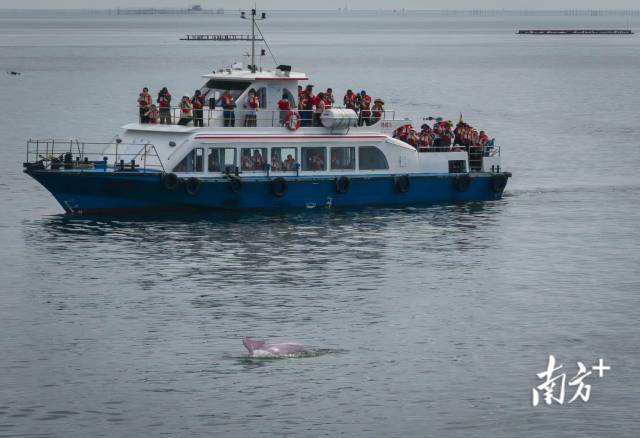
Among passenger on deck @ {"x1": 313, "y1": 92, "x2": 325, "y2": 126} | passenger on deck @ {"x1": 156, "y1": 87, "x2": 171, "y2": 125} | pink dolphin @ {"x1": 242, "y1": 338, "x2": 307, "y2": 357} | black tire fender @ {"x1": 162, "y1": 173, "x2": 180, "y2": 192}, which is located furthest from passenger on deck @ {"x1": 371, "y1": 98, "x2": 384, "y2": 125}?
pink dolphin @ {"x1": 242, "y1": 338, "x2": 307, "y2": 357}

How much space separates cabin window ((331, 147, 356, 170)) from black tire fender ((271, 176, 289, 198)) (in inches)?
105

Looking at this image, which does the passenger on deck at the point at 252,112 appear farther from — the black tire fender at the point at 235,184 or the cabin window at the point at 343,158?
the cabin window at the point at 343,158

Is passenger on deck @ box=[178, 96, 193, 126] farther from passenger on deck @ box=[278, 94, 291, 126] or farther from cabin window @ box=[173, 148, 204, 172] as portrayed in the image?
passenger on deck @ box=[278, 94, 291, 126]

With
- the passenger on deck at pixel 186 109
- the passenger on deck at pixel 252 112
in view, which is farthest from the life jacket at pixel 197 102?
the passenger on deck at pixel 252 112

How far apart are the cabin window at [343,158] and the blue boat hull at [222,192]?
69cm

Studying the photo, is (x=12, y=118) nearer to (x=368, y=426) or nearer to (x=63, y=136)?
(x=63, y=136)

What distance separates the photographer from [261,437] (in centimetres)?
3009

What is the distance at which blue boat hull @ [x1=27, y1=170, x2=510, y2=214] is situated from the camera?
54.4 metres

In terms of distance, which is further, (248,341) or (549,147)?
(549,147)

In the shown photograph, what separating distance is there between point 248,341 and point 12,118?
3268 inches

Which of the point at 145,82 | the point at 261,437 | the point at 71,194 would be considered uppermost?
the point at 145,82

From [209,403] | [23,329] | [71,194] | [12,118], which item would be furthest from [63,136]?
[209,403]

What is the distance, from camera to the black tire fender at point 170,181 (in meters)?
54.3

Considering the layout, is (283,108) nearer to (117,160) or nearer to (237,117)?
(237,117)
